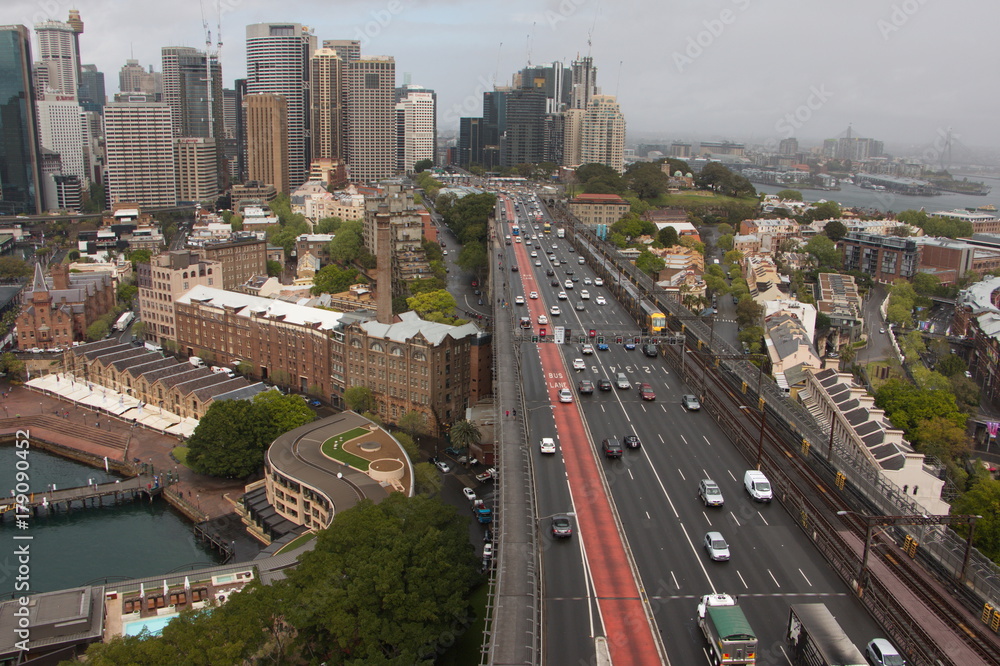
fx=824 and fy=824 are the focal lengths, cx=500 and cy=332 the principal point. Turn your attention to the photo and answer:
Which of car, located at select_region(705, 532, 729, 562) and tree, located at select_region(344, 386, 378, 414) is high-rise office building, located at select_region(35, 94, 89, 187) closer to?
tree, located at select_region(344, 386, 378, 414)

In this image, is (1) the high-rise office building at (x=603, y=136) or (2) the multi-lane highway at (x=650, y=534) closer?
(2) the multi-lane highway at (x=650, y=534)

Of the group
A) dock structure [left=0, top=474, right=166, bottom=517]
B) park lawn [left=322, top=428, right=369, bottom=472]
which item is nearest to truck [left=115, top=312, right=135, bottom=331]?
dock structure [left=0, top=474, right=166, bottom=517]

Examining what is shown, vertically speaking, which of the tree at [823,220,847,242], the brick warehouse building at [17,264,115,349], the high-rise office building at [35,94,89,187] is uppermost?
the high-rise office building at [35,94,89,187]

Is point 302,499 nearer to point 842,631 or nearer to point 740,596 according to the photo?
point 740,596

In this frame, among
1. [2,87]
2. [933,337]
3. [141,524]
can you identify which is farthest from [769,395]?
[2,87]

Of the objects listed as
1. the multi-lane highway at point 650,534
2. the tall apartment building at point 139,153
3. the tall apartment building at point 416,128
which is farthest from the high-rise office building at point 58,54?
the multi-lane highway at point 650,534

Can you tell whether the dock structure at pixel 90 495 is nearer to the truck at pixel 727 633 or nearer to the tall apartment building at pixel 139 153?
the truck at pixel 727 633
